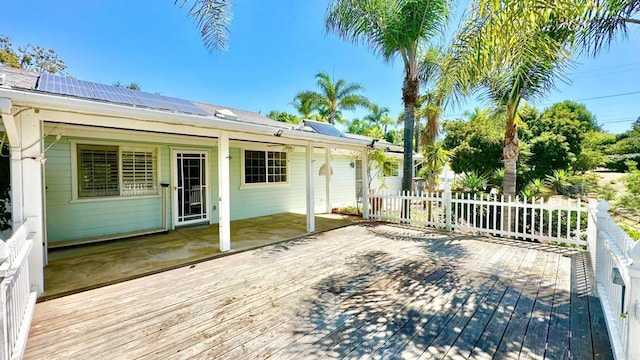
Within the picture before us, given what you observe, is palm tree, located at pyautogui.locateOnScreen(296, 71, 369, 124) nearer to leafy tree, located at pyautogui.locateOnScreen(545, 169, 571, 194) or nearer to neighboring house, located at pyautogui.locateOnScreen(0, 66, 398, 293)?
neighboring house, located at pyautogui.locateOnScreen(0, 66, 398, 293)

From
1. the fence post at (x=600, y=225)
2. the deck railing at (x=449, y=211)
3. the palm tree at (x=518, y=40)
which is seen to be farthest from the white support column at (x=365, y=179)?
the fence post at (x=600, y=225)

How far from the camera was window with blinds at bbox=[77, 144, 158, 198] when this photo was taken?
6.15 meters

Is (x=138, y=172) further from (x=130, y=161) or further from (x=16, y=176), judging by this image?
(x=16, y=176)

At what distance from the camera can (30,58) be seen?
17.3 meters

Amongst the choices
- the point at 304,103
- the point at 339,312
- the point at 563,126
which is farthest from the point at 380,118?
the point at 339,312

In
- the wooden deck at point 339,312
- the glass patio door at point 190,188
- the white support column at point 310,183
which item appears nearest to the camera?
the wooden deck at point 339,312

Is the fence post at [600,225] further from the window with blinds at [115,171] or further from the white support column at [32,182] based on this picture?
the window with blinds at [115,171]

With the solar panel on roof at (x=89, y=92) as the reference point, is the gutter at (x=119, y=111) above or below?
below

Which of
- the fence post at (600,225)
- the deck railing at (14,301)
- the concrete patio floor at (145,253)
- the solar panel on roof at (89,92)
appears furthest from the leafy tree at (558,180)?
the deck railing at (14,301)

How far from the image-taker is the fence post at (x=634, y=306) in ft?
6.20

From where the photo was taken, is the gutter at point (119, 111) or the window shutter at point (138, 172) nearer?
the gutter at point (119, 111)

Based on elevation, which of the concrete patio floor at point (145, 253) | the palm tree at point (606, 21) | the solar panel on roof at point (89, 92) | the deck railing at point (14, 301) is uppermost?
the palm tree at point (606, 21)

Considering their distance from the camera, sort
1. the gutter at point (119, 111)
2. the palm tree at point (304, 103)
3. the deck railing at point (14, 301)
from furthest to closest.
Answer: the palm tree at point (304, 103) → the gutter at point (119, 111) → the deck railing at point (14, 301)

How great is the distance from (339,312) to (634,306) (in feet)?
7.72
